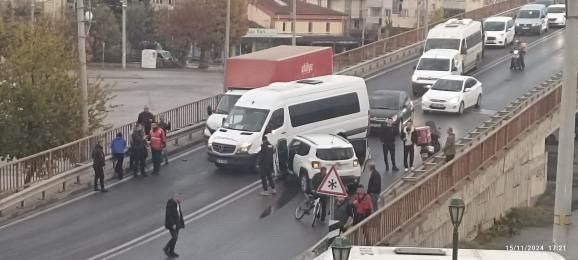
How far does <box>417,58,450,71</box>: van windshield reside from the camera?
1610 inches

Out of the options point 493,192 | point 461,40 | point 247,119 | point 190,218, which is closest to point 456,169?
point 493,192

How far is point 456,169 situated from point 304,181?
12.5 ft

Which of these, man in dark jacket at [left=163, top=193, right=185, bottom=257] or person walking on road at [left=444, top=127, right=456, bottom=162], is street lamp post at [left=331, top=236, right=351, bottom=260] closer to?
man in dark jacket at [left=163, top=193, right=185, bottom=257]

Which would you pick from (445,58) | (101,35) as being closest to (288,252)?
(445,58)

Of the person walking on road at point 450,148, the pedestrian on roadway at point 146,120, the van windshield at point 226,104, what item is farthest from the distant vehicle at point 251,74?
the person walking on road at point 450,148

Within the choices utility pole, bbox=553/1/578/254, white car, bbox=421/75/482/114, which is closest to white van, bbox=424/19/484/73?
white car, bbox=421/75/482/114

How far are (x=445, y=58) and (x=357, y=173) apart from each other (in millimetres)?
17568

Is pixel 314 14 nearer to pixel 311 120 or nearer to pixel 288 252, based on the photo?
pixel 311 120

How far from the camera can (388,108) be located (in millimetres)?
32312

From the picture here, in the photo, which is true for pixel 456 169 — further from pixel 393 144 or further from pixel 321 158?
pixel 321 158

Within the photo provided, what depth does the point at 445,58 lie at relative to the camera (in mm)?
41312

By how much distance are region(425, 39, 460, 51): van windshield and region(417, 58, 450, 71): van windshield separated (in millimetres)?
2440

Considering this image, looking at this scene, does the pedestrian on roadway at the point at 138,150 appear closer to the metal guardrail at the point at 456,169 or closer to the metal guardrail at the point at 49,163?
the metal guardrail at the point at 49,163

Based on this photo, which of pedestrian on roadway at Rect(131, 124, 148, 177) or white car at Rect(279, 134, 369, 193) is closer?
white car at Rect(279, 134, 369, 193)
